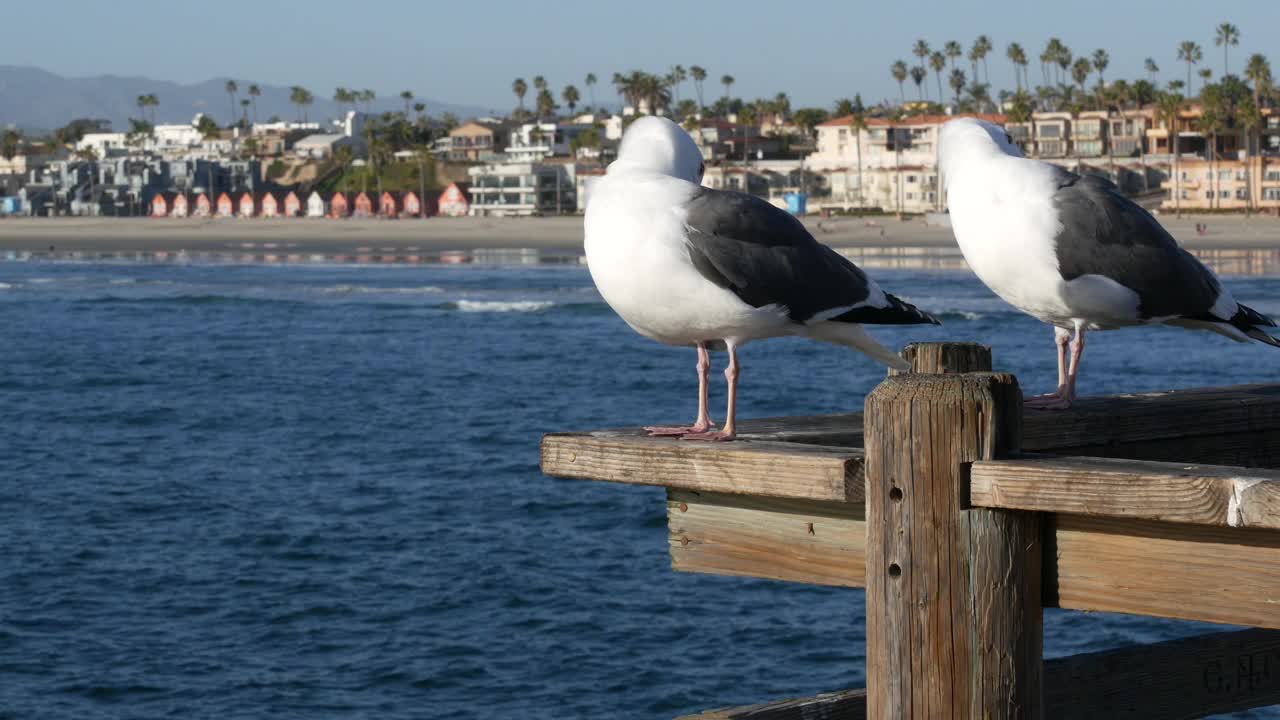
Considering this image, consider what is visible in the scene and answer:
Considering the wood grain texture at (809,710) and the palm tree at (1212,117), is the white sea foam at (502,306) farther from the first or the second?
the palm tree at (1212,117)

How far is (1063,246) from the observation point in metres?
6.11

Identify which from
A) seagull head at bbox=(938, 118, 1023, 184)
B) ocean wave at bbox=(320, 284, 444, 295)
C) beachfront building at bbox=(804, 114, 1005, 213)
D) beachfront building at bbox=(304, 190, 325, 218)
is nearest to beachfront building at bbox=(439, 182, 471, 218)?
beachfront building at bbox=(304, 190, 325, 218)

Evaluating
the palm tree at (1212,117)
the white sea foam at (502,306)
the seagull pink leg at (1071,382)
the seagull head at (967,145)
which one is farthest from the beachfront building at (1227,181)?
the seagull head at (967,145)

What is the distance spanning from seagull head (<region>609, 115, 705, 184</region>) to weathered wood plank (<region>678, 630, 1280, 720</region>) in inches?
68.4

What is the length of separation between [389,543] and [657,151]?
16.0 m

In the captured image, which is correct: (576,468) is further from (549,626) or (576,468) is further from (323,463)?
(323,463)

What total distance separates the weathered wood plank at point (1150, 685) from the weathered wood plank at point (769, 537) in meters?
0.34

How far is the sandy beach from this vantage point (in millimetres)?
110062

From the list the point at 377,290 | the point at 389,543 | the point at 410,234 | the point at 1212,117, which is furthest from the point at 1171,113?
the point at 389,543

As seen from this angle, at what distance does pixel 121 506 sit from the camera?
79.2 ft

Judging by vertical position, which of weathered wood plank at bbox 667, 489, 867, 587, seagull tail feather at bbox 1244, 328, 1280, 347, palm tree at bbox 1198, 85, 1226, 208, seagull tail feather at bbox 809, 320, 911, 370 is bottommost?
weathered wood plank at bbox 667, 489, 867, 587

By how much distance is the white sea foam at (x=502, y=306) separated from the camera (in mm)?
65188

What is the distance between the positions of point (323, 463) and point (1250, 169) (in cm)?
11544

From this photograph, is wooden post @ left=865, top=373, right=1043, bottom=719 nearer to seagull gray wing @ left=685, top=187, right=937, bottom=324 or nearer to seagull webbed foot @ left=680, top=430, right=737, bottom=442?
seagull webbed foot @ left=680, top=430, right=737, bottom=442
